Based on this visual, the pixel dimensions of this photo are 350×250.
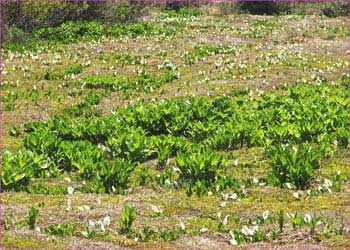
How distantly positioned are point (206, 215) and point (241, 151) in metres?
3.37

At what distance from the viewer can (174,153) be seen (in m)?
10.3

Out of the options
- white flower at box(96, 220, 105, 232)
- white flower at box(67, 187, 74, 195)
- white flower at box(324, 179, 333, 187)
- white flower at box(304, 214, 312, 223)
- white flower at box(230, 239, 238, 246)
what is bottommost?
white flower at box(67, 187, 74, 195)

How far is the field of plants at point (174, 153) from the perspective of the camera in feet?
21.9

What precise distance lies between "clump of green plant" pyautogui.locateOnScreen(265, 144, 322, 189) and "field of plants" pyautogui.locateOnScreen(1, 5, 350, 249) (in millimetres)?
20

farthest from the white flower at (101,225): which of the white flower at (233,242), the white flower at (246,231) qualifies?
the white flower at (246,231)

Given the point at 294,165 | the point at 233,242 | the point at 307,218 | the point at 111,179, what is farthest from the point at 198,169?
the point at 233,242

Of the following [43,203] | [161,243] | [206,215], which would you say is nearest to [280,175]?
[206,215]

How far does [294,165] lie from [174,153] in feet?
8.30

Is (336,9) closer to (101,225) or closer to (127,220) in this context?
(127,220)

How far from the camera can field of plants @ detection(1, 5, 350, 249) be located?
6676 mm

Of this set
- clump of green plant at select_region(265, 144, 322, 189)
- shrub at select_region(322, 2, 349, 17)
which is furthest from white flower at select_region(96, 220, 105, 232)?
shrub at select_region(322, 2, 349, 17)

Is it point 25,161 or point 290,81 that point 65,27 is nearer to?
point 290,81

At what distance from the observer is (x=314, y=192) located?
316 inches

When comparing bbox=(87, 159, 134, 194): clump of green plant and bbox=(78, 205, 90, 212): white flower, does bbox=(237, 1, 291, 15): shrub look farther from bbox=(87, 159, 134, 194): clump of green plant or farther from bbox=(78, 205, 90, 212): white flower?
bbox=(78, 205, 90, 212): white flower
